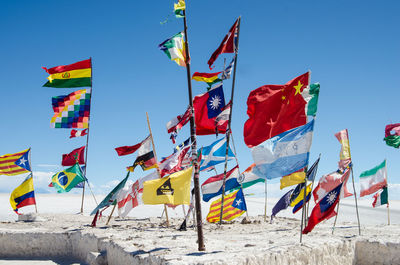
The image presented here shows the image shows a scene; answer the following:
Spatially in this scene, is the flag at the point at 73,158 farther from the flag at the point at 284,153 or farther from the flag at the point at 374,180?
the flag at the point at 374,180

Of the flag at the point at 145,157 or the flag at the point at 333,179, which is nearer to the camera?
the flag at the point at 333,179

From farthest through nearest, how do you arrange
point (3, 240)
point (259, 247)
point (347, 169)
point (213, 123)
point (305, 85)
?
1. point (213, 123)
2. point (3, 240)
3. point (347, 169)
4. point (305, 85)
5. point (259, 247)

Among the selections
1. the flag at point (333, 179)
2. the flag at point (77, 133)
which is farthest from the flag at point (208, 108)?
the flag at point (77, 133)

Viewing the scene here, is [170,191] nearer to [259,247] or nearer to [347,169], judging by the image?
[259,247]

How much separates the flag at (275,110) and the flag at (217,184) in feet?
15.1

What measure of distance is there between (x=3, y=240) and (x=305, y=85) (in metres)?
10.8

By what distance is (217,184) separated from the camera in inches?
529

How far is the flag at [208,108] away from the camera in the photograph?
1281cm

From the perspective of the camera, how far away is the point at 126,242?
9.09 meters

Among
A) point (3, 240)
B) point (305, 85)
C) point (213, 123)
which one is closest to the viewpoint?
point (305, 85)

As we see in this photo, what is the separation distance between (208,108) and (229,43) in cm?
258

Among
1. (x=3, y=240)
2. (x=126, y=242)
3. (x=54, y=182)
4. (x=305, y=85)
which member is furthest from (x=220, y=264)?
(x=54, y=182)

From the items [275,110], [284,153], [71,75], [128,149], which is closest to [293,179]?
[284,153]

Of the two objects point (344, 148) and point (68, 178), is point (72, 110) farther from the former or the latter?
point (344, 148)
